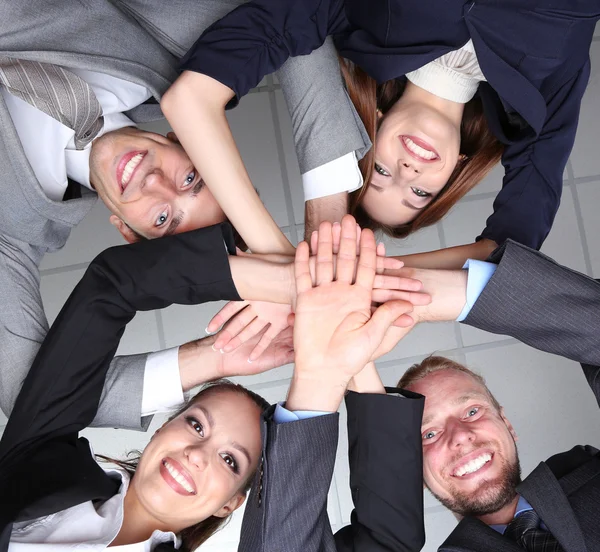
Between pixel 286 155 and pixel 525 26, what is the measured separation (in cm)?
146

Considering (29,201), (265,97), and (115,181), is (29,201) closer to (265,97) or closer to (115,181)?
(115,181)

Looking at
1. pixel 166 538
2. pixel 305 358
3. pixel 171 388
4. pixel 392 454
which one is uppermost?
pixel 305 358

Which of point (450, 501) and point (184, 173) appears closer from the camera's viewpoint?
point (184, 173)

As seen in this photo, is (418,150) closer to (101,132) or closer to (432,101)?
(432,101)

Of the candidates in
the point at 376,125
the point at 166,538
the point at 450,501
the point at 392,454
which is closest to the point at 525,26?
the point at 376,125

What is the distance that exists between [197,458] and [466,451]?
0.79 meters

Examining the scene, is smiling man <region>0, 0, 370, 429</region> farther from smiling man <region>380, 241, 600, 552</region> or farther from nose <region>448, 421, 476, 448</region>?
nose <region>448, 421, 476, 448</region>

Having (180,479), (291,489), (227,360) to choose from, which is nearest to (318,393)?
(291,489)

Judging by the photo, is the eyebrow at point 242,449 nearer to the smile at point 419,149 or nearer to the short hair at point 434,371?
the short hair at point 434,371

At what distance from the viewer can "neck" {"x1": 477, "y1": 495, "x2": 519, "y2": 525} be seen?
2084 millimetres

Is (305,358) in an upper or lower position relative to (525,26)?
lower

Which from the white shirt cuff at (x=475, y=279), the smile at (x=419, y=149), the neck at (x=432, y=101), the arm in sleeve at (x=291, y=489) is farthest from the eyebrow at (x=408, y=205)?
the arm in sleeve at (x=291, y=489)

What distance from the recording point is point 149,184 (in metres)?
1.88

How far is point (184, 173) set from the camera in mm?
1938
